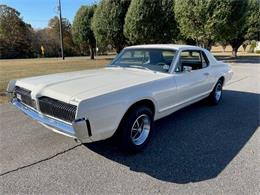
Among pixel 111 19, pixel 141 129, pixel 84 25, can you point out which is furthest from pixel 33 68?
pixel 141 129

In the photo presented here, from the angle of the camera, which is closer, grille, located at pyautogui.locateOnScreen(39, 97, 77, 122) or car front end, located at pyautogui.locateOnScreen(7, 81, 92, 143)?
car front end, located at pyautogui.locateOnScreen(7, 81, 92, 143)

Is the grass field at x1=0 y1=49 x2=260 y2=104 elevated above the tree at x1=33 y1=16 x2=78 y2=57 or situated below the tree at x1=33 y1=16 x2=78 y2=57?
below

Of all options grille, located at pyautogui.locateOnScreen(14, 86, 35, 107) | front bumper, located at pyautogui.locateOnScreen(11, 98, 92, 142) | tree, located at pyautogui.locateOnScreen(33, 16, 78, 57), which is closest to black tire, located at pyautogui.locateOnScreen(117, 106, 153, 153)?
front bumper, located at pyautogui.locateOnScreen(11, 98, 92, 142)

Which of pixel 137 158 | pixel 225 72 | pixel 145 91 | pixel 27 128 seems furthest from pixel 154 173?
pixel 225 72

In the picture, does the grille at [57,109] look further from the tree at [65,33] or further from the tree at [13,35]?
the tree at [65,33]

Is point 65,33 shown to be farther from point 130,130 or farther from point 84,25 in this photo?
point 130,130

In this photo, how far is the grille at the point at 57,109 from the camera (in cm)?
294

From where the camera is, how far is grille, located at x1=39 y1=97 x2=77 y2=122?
2936mm

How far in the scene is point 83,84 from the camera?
3.51 meters

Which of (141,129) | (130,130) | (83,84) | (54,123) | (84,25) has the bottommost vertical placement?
(141,129)

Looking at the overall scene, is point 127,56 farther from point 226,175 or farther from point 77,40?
point 77,40

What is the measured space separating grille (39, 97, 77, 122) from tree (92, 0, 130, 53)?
22.5 metres

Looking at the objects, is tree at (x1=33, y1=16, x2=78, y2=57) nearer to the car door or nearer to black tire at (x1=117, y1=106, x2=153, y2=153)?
the car door

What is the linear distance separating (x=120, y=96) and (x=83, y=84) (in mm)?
660
